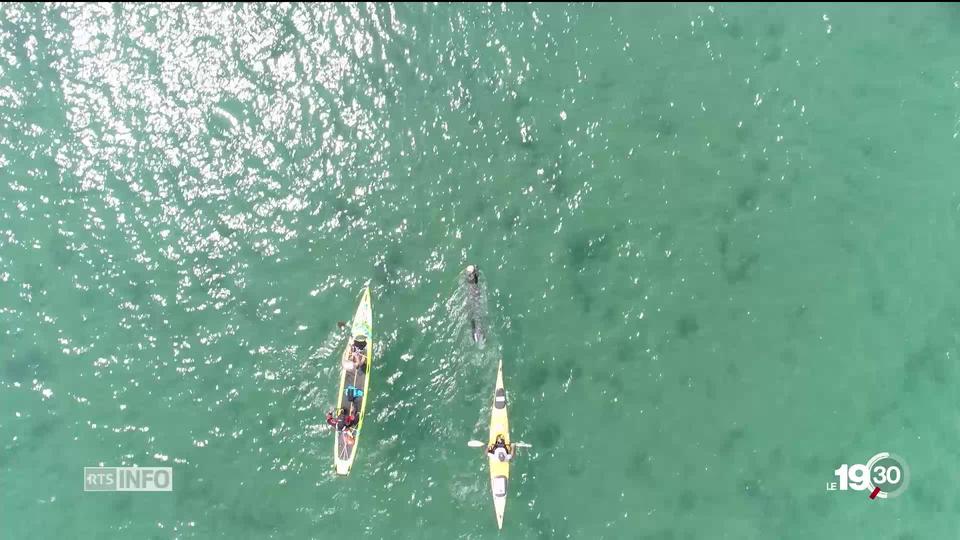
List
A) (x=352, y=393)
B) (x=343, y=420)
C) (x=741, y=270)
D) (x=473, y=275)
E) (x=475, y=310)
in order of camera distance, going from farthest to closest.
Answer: (x=741, y=270) → (x=475, y=310) → (x=473, y=275) → (x=352, y=393) → (x=343, y=420)

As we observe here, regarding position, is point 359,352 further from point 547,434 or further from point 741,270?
point 741,270

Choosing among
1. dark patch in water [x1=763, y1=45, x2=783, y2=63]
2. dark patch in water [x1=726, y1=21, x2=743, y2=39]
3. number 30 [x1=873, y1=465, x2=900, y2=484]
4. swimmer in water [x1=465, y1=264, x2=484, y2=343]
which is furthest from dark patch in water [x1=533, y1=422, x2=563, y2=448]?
dark patch in water [x1=726, y1=21, x2=743, y2=39]

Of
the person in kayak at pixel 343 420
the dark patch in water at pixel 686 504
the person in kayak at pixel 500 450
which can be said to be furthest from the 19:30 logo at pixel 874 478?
the person in kayak at pixel 343 420

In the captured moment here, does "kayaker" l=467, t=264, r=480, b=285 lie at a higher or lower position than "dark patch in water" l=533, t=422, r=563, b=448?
higher

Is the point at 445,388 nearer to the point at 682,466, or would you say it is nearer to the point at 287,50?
the point at 682,466

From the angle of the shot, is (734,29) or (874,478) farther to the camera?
(734,29)

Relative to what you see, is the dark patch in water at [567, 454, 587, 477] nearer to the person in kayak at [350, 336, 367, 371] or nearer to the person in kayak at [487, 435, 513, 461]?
the person in kayak at [487, 435, 513, 461]

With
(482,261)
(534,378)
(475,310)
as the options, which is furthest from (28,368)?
(534,378)
